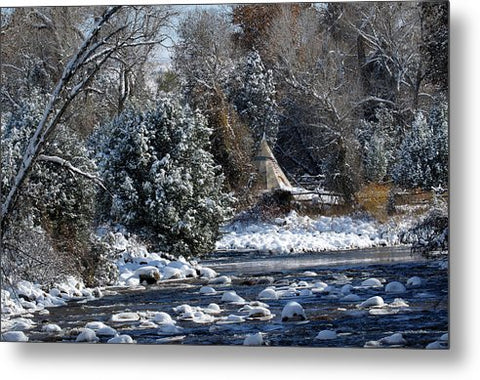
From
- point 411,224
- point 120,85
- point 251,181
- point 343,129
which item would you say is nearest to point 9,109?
point 120,85

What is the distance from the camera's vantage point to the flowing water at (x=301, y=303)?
235 inches

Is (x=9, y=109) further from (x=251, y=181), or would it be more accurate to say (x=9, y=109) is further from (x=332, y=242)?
(x=332, y=242)

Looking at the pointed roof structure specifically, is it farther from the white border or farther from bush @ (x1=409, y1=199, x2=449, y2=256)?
the white border

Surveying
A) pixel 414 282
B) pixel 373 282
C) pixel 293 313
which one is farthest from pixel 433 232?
pixel 293 313

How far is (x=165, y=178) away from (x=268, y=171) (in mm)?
702

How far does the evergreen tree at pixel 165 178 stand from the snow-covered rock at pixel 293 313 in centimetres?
67

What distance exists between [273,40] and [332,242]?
136cm

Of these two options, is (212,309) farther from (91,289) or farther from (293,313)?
(91,289)

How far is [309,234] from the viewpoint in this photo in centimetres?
625

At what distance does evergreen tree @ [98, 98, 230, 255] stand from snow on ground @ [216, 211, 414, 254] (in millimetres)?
170

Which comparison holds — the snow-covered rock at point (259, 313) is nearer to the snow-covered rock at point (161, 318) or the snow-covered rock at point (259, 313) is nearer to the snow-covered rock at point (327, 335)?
the snow-covered rock at point (327, 335)

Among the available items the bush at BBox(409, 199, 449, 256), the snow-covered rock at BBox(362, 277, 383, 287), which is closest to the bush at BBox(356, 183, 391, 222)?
the bush at BBox(409, 199, 449, 256)

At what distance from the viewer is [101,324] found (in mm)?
6312

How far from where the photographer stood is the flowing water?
19.6ft
